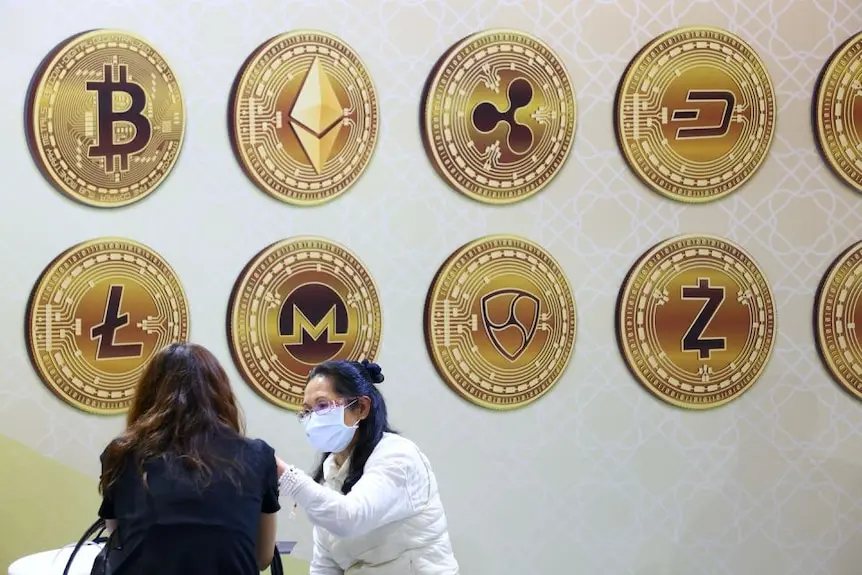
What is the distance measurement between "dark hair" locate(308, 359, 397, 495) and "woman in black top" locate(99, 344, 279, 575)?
413 mm

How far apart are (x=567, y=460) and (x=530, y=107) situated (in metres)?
1.14

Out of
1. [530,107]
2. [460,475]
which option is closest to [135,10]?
[530,107]

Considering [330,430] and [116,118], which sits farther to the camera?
[116,118]

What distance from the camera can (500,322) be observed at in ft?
11.4

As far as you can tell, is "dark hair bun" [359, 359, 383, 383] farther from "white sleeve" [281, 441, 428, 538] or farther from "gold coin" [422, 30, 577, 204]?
"gold coin" [422, 30, 577, 204]

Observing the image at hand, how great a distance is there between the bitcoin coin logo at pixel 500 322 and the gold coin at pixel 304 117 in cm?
47

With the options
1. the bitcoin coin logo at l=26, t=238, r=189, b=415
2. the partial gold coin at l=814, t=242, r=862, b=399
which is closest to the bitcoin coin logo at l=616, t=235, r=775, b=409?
the partial gold coin at l=814, t=242, r=862, b=399

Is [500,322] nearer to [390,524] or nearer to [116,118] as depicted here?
[390,524]

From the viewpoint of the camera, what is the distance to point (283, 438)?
10.9ft

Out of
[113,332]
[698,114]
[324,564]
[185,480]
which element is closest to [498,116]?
[698,114]

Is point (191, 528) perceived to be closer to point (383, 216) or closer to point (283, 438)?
point (283, 438)

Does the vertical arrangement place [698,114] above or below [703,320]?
above

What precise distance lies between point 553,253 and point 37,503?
5.70ft

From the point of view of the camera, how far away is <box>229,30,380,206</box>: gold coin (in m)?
3.28
